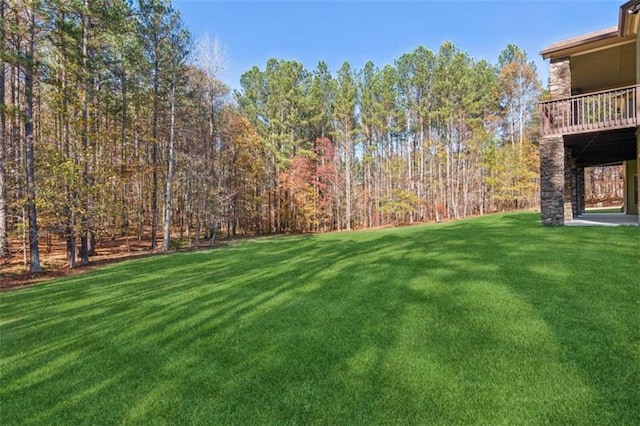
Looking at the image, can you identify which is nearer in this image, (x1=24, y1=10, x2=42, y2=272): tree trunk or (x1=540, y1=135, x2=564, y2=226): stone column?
(x1=24, y1=10, x2=42, y2=272): tree trunk

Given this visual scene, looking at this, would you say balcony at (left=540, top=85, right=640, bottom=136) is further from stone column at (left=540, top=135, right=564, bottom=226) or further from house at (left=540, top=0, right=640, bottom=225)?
stone column at (left=540, top=135, right=564, bottom=226)

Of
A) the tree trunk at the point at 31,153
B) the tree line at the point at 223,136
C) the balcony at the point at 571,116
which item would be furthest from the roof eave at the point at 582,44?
the tree trunk at the point at 31,153

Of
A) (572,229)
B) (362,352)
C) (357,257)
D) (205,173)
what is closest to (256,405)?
(362,352)

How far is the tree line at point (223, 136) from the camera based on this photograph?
9.27 meters

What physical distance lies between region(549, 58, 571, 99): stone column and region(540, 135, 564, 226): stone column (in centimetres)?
146

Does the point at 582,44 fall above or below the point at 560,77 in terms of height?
above

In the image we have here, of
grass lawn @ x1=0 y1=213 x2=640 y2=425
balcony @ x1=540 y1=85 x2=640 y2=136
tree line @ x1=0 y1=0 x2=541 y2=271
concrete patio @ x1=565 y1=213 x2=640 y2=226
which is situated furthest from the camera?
tree line @ x1=0 y1=0 x2=541 y2=271

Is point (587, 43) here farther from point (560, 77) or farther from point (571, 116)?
point (571, 116)

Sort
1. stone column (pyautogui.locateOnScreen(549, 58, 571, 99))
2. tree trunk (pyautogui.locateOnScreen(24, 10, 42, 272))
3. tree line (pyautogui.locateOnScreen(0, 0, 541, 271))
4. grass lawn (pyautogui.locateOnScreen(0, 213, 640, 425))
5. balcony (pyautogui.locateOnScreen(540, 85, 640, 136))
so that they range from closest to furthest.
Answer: grass lawn (pyautogui.locateOnScreen(0, 213, 640, 425))
tree trunk (pyautogui.locateOnScreen(24, 10, 42, 272))
balcony (pyautogui.locateOnScreen(540, 85, 640, 136))
stone column (pyautogui.locateOnScreen(549, 58, 571, 99))
tree line (pyautogui.locateOnScreen(0, 0, 541, 271))

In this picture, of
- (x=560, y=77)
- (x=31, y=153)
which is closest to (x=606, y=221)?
(x=560, y=77)

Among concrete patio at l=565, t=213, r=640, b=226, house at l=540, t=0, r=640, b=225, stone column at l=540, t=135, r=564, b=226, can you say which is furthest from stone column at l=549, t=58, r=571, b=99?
concrete patio at l=565, t=213, r=640, b=226

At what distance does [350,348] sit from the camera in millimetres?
3014

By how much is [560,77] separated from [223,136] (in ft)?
45.9

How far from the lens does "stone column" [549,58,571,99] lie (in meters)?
9.09
